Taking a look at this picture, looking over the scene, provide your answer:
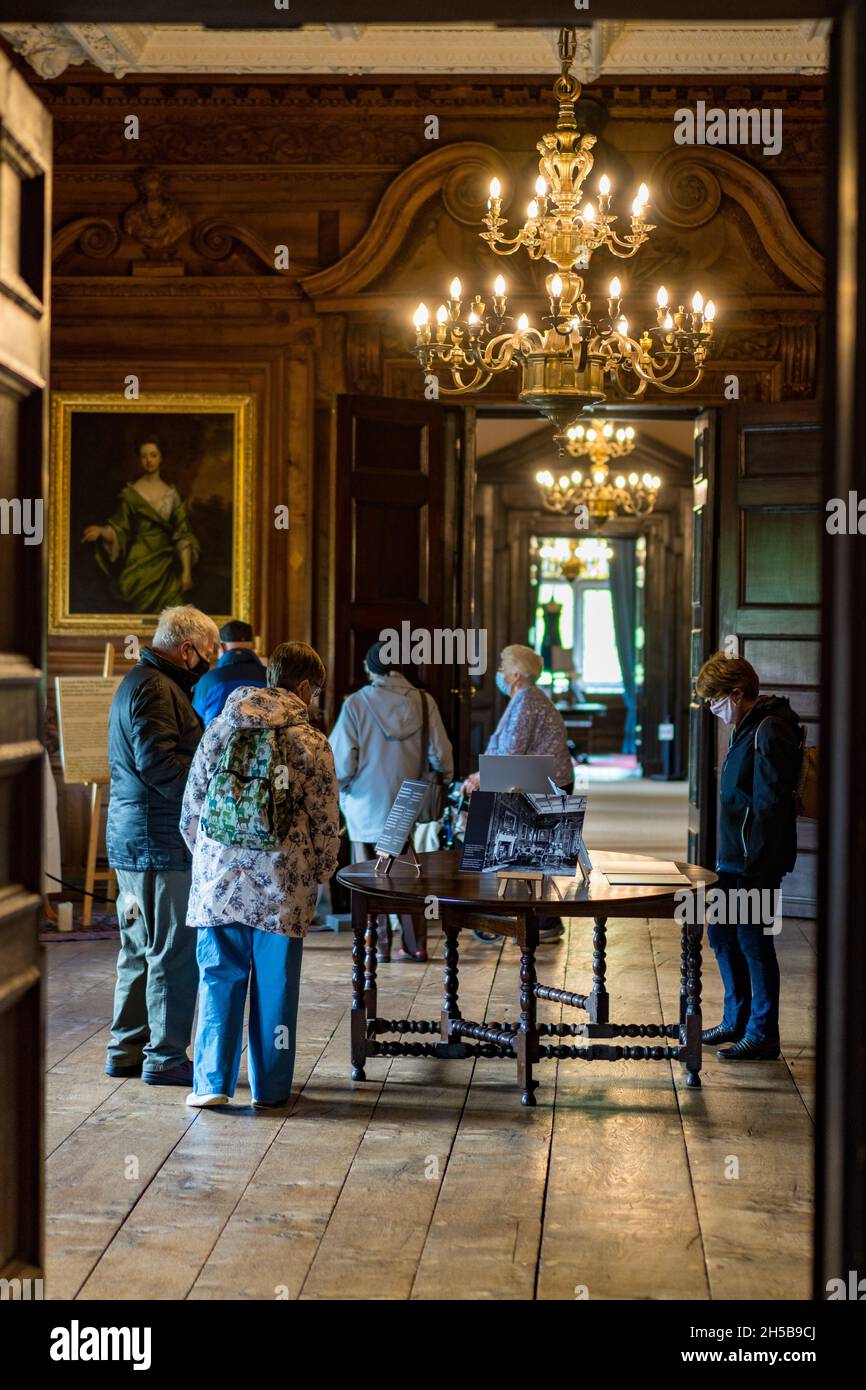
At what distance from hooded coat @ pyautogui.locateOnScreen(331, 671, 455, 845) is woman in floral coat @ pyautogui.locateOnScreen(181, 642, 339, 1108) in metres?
3.04

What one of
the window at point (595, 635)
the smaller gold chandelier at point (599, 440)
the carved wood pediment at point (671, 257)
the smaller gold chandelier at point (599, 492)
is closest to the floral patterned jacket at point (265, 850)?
the carved wood pediment at point (671, 257)

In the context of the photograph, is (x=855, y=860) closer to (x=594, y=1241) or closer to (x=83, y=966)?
(x=594, y=1241)

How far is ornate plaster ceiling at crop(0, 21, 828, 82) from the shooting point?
32.6ft

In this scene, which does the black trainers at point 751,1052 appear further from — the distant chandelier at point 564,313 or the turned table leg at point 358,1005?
the distant chandelier at point 564,313

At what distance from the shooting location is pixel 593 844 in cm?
1343

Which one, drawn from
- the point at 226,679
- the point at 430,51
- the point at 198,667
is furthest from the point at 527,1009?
the point at 430,51

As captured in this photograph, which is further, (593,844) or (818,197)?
(593,844)

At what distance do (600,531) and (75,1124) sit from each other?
49.9 feet

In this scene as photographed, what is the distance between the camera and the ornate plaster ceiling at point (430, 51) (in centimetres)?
993

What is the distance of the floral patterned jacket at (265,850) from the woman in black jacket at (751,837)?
174 centimetres

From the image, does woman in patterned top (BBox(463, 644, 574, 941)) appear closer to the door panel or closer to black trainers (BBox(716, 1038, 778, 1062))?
the door panel

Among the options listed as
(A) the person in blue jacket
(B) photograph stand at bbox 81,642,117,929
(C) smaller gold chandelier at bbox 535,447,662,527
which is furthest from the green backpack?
(C) smaller gold chandelier at bbox 535,447,662,527
